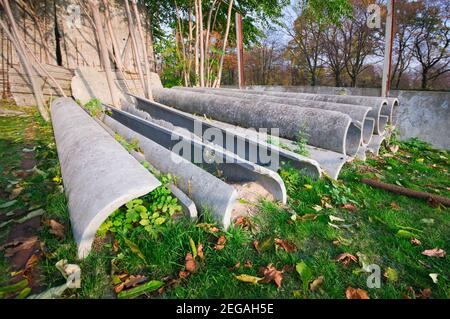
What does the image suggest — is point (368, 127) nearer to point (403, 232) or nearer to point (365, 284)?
point (403, 232)

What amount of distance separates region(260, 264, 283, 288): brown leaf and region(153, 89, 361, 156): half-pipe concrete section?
2098mm

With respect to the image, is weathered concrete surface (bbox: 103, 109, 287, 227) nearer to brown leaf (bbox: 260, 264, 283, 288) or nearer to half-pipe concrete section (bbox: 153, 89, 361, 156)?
brown leaf (bbox: 260, 264, 283, 288)

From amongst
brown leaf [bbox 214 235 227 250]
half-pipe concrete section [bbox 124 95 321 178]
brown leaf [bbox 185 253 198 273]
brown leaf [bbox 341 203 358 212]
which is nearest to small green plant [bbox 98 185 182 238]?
brown leaf [bbox 185 253 198 273]

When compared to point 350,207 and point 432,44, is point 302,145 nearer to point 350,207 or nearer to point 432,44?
point 350,207

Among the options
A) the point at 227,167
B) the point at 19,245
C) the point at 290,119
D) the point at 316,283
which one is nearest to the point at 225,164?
the point at 227,167

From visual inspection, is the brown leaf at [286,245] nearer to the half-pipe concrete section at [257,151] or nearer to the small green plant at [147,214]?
the small green plant at [147,214]

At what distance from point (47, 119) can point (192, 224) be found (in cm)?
501

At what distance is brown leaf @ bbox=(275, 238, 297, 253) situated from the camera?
73.2 inches

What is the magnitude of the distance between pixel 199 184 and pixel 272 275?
0.89 meters

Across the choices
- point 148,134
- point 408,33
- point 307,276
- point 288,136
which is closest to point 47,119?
point 148,134

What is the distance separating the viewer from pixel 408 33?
13.2 metres

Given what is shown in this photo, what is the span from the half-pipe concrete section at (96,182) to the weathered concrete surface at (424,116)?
572cm

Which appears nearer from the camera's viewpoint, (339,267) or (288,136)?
(339,267)

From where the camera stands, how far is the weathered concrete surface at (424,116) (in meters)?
5.03
